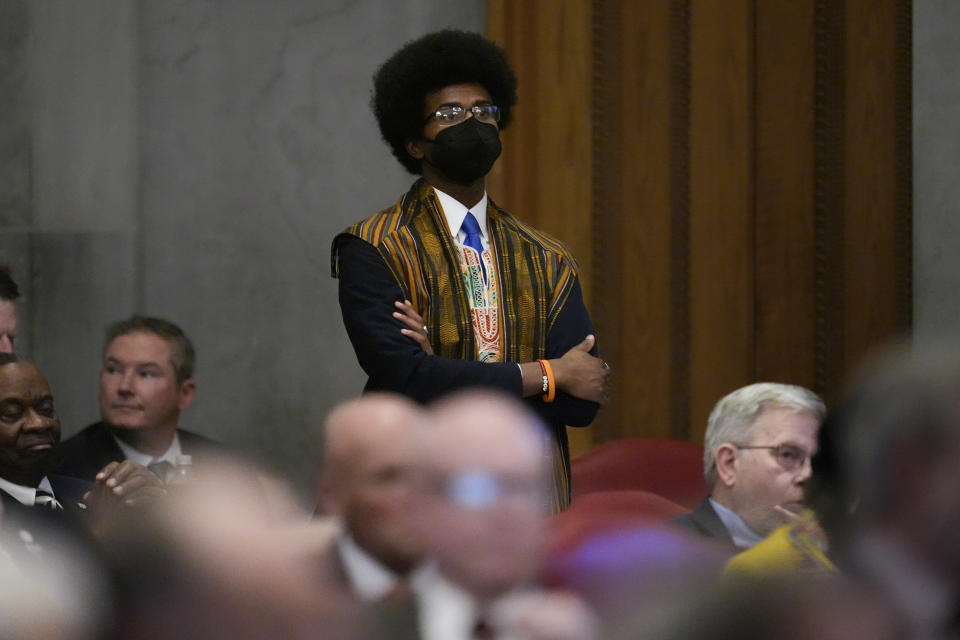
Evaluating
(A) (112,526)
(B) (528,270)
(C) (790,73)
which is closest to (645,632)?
(A) (112,526)

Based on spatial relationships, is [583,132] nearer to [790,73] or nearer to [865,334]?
[790,73]

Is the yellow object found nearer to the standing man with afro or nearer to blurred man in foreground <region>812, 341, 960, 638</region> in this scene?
blurred man in foreground <region>812, 341, 960, 638</region>

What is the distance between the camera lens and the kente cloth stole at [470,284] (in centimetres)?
241

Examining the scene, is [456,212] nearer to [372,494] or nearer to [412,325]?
[412,325]

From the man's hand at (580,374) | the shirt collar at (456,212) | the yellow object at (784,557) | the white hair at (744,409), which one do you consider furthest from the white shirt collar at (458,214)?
the yellow object at (784,557)

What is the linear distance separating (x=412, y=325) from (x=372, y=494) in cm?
157

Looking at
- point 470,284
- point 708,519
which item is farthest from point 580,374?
point 708,519

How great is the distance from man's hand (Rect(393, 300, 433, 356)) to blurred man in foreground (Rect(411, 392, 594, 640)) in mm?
1552

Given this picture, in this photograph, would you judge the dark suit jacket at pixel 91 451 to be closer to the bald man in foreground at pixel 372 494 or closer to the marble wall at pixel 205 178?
the marble wall at pixel 205 178

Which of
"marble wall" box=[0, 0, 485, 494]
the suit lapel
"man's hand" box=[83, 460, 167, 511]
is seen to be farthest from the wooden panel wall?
"man's hand" box=[83, 460, 167, 511]

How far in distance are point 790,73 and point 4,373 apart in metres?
2.78

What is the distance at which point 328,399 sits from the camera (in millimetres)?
3818

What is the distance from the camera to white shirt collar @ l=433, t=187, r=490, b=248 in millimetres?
2463

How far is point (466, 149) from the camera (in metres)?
2.43
